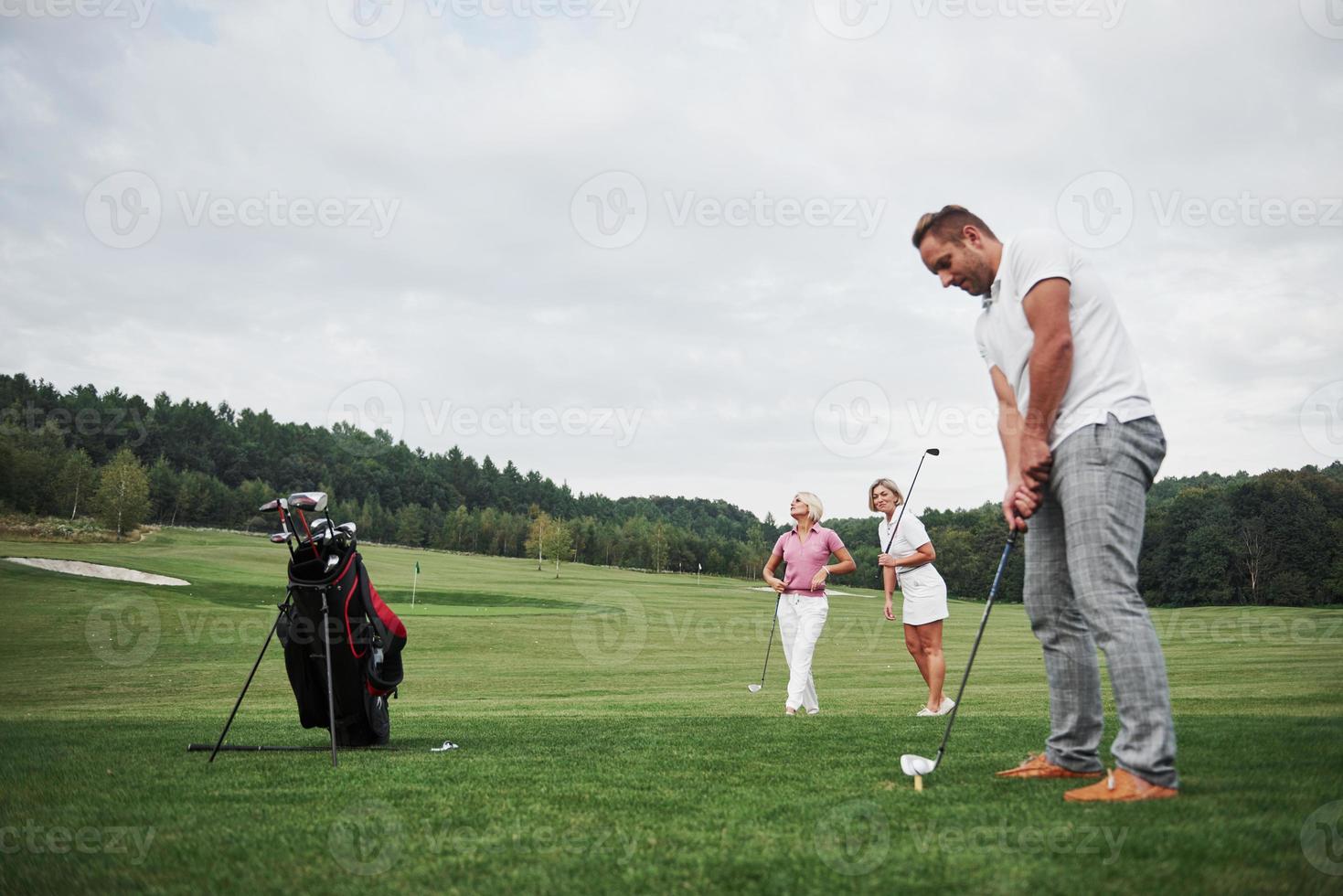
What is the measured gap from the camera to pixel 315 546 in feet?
18.9

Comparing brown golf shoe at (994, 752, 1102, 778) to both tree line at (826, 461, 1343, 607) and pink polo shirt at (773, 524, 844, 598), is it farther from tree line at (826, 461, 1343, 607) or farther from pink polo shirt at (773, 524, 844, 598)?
tree line at (826, 461, 1343, 607)

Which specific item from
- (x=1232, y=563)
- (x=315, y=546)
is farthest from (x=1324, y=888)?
(x=1232, y=563)

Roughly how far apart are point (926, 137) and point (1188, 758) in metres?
14.8
